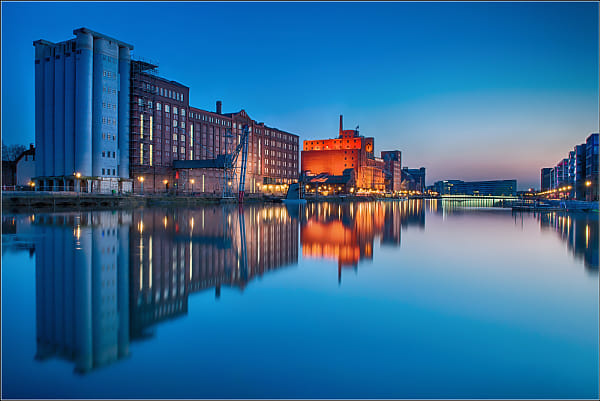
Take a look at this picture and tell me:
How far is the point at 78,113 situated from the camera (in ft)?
178

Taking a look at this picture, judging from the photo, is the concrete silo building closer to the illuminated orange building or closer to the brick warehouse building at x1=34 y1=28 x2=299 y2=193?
the brick warehouse building at x1=34 y1=28 x2=299 y2=193

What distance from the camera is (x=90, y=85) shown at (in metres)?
54.3

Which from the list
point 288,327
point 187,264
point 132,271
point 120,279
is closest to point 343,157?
point 187,264

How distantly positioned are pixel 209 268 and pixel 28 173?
6838 cm

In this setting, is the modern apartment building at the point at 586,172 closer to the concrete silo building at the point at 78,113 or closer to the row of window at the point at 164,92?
the row of window at the point at 164,92

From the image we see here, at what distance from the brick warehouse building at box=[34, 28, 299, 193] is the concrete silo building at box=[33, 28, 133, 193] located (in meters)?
0.13

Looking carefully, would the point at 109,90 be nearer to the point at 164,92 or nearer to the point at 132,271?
the point at 164,92

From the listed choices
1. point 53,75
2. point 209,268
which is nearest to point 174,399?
point 209,268

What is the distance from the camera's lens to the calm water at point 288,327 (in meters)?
5.00

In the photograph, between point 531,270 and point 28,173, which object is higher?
point 28,173

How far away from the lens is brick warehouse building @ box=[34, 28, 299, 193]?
54406 mm

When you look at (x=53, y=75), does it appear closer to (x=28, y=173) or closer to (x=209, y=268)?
(x=28, y=173)

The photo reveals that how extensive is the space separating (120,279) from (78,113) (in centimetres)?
5436

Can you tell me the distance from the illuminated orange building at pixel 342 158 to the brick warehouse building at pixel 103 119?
103291mm
